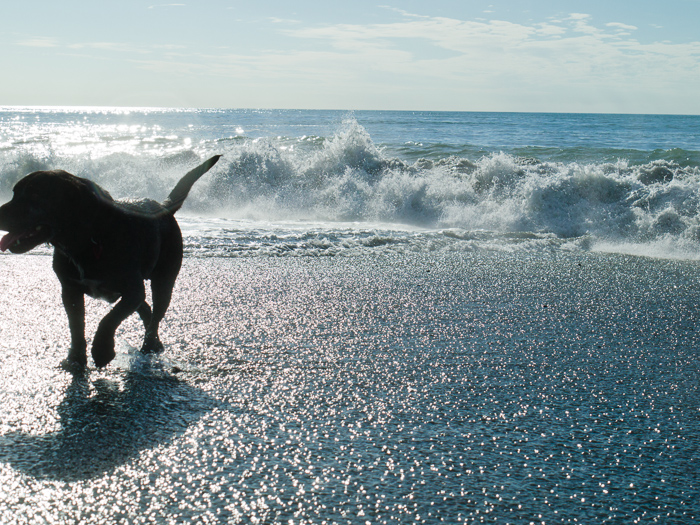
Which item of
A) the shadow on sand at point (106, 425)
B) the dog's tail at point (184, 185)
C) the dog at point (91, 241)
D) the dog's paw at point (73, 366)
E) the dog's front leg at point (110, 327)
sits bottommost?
the shadow on sand at point (106, 425)

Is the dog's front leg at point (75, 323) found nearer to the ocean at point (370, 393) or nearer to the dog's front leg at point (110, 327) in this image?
the ocean at point (370, 393)

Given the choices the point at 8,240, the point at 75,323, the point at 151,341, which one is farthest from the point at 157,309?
the point at 8,240

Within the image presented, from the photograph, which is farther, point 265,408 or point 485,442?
point 265,408

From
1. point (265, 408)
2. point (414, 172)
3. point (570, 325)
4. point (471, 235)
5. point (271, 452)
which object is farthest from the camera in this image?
point (414, 172)

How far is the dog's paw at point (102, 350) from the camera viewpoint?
9.77ft

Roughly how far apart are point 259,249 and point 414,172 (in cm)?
736

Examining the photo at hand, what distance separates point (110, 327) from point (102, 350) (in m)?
0.12

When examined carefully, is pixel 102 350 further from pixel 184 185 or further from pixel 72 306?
pixel 184 185

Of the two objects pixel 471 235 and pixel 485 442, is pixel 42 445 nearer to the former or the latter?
pixel 485 442

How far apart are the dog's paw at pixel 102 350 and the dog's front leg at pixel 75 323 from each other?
0.70ft

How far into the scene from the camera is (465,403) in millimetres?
2859

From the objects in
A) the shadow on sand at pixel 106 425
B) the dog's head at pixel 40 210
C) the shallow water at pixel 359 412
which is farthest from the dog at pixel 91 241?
the shallow water at pixel 359 412

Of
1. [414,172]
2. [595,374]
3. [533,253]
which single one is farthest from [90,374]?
[414,172]

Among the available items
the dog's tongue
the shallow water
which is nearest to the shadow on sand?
the shallow water
